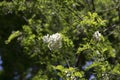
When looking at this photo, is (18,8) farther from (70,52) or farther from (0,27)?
(0,27)

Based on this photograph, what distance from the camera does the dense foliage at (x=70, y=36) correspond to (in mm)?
4906

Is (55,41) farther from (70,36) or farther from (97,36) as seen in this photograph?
(70,36)

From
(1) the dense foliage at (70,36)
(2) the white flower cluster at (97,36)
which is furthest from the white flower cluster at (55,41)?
(2) the white flower cluster at (97,36)

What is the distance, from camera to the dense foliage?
16.1 feet

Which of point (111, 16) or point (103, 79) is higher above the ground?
point (111, 16)

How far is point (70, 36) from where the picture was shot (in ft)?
18.5

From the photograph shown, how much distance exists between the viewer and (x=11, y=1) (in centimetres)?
598

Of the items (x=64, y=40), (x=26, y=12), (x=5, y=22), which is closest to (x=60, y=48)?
(x=64, y=40)

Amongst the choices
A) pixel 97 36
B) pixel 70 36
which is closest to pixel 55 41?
pixel 97 36

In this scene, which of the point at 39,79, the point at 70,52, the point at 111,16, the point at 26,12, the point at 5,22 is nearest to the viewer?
the point at 70,52

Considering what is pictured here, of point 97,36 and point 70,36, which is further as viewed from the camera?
point 70,36

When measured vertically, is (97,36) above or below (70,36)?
below

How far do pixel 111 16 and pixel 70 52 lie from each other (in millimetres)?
1540

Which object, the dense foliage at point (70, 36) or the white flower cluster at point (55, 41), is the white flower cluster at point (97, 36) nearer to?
the dense foliage at point (70, 36)
